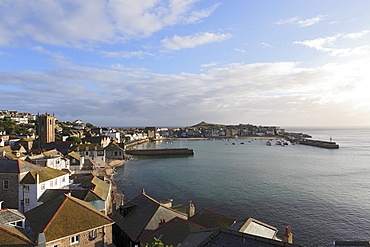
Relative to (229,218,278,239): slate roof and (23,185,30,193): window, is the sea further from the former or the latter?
(23,185,30,193): window

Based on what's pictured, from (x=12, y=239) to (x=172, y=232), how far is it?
25.4ft

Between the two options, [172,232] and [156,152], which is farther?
[156,152]

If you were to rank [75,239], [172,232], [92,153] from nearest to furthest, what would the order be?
[75,239]
[172,232]
[92,153]

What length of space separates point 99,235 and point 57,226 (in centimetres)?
225

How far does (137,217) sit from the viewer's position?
633 inches

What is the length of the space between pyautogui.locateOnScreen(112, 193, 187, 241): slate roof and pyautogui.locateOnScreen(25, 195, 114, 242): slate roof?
2.11 m

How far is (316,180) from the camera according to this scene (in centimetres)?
4116

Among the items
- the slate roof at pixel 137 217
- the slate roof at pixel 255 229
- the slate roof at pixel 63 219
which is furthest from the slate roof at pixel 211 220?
the slate roof at pixel 63 219

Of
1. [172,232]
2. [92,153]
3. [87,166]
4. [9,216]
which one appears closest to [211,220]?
[172,232]

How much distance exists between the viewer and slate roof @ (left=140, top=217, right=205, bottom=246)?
13.0 m

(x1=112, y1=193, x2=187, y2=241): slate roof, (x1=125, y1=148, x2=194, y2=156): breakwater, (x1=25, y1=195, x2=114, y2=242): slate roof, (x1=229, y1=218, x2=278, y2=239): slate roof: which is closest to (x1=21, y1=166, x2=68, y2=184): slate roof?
(x1=25, y1=195, x2=114, y2=242): slate roof

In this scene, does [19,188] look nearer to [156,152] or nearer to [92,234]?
[92,234]

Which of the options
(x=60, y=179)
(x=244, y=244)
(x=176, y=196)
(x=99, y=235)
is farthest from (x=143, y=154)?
(x=244, y=244)

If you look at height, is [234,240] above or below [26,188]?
above
